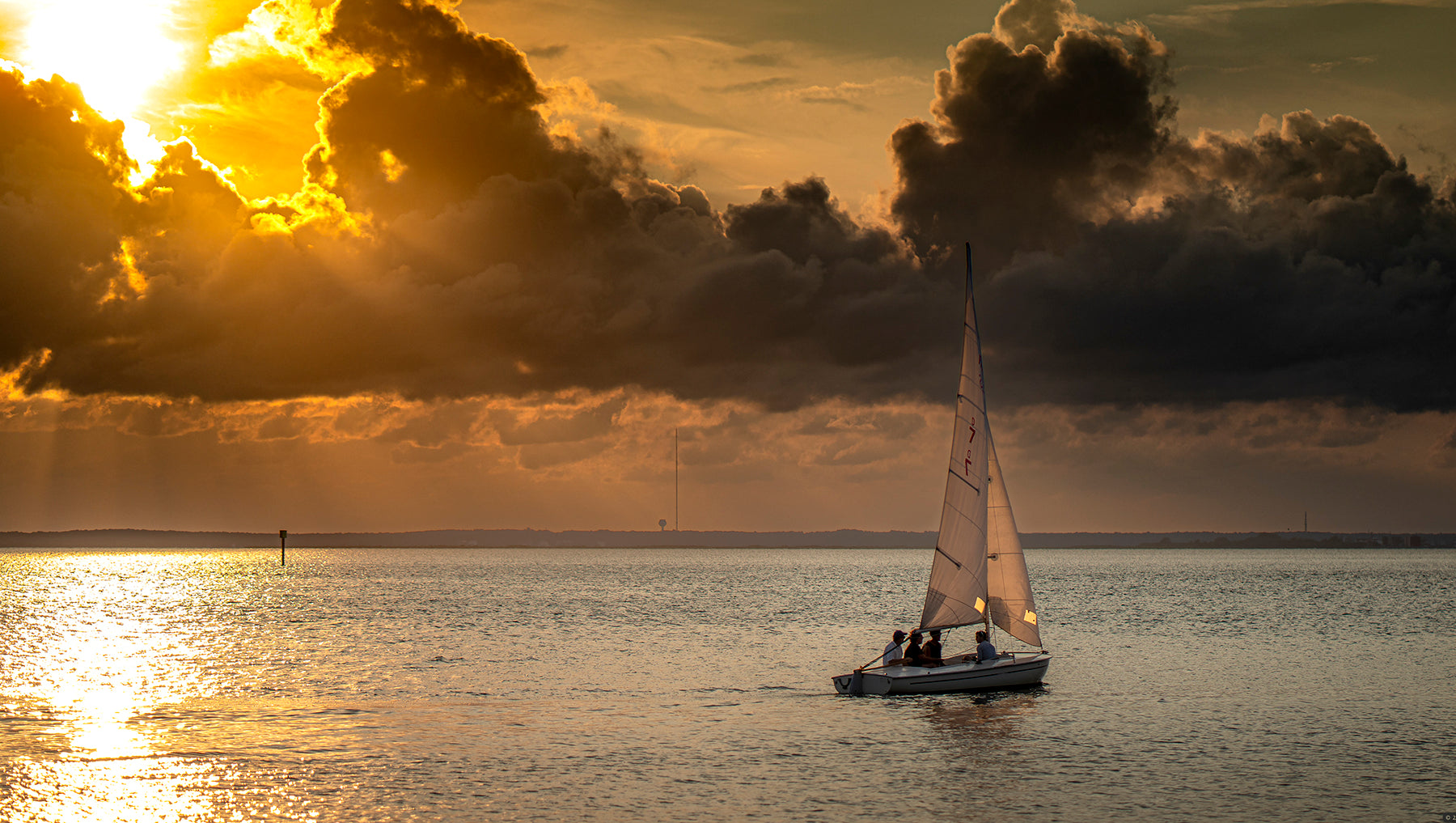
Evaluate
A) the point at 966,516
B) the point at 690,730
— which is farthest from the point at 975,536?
the point at 690,730

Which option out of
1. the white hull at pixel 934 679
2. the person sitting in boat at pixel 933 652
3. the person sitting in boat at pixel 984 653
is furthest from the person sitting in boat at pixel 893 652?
the person sitting in boat at pixel 984 653

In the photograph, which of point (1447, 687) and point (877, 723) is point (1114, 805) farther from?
point (1447, 687)

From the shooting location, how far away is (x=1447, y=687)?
68750mm

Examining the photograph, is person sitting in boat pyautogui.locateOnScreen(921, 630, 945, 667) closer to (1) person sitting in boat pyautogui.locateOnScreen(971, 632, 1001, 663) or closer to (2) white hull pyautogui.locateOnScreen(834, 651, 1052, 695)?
(2) white hull pyautogui.locateOnScreen(834, 651, 1052, 695)

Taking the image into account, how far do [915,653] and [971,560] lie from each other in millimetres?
5564

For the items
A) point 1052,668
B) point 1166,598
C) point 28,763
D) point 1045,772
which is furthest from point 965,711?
point 1166,598

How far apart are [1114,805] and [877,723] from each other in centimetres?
1579

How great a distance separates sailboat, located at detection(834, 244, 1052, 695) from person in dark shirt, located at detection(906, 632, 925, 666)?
1.57 feet

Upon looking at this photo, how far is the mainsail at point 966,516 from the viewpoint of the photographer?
54.7 metres

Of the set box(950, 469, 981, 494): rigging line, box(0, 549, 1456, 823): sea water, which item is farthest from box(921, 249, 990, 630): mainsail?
box(0, 549, 1456, 823): sea water

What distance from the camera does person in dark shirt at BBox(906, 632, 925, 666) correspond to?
57.5 metres

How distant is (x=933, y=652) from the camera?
5806 cm

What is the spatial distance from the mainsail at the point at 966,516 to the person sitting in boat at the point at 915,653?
1721 mm

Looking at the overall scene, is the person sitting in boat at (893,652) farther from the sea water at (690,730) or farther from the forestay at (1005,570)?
the forestay at (1005,570)
